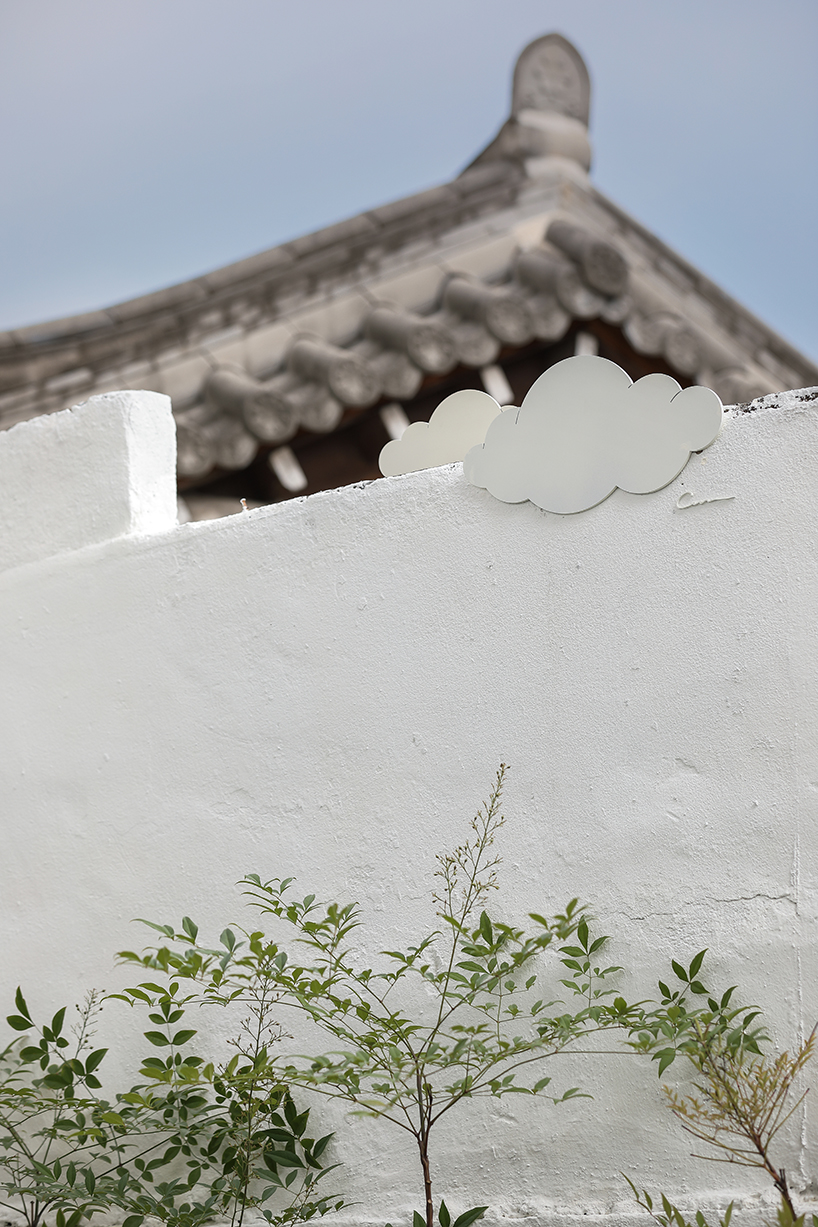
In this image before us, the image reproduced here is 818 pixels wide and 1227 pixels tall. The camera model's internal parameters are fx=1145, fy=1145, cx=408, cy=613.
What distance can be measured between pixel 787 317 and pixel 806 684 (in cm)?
1043

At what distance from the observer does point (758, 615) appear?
1.86 m

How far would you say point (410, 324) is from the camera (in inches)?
190

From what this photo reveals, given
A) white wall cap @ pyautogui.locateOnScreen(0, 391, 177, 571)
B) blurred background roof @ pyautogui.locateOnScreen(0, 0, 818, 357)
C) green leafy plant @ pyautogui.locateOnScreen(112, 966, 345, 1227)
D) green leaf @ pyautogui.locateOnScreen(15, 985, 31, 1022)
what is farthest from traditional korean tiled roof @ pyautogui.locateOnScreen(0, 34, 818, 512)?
blurred background roof @ pyautogui.locateOnScreen(0, 0, 818, 357)

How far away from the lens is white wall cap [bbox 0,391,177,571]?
259cm

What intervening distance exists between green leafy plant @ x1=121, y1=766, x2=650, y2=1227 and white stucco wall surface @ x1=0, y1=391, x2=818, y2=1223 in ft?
0.15

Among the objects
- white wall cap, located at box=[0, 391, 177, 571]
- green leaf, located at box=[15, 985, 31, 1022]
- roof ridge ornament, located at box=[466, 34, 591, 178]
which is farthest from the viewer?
roof ridge ornament, located at box=[466, 34, 591, 178]

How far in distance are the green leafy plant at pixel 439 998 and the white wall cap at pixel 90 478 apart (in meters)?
0.97

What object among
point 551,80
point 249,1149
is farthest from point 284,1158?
point 551,80

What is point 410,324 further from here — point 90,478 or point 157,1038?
point 157,1038

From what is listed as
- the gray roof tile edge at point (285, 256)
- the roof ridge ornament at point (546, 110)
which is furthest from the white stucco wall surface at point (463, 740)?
the roof ridge ornament at point (546, 110)

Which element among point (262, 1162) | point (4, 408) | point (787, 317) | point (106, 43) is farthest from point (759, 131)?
point (262, 1162)

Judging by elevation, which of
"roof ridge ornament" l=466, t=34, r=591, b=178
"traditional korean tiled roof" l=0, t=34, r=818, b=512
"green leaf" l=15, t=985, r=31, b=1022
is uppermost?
"roof ridge ornament" l=466, t=34, r=591, b=178

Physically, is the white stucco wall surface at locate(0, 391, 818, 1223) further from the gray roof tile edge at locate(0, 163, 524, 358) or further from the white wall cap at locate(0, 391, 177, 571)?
the gray roof tile edge at locate(0, 163, 524, 358)

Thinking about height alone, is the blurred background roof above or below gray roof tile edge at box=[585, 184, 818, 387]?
above
